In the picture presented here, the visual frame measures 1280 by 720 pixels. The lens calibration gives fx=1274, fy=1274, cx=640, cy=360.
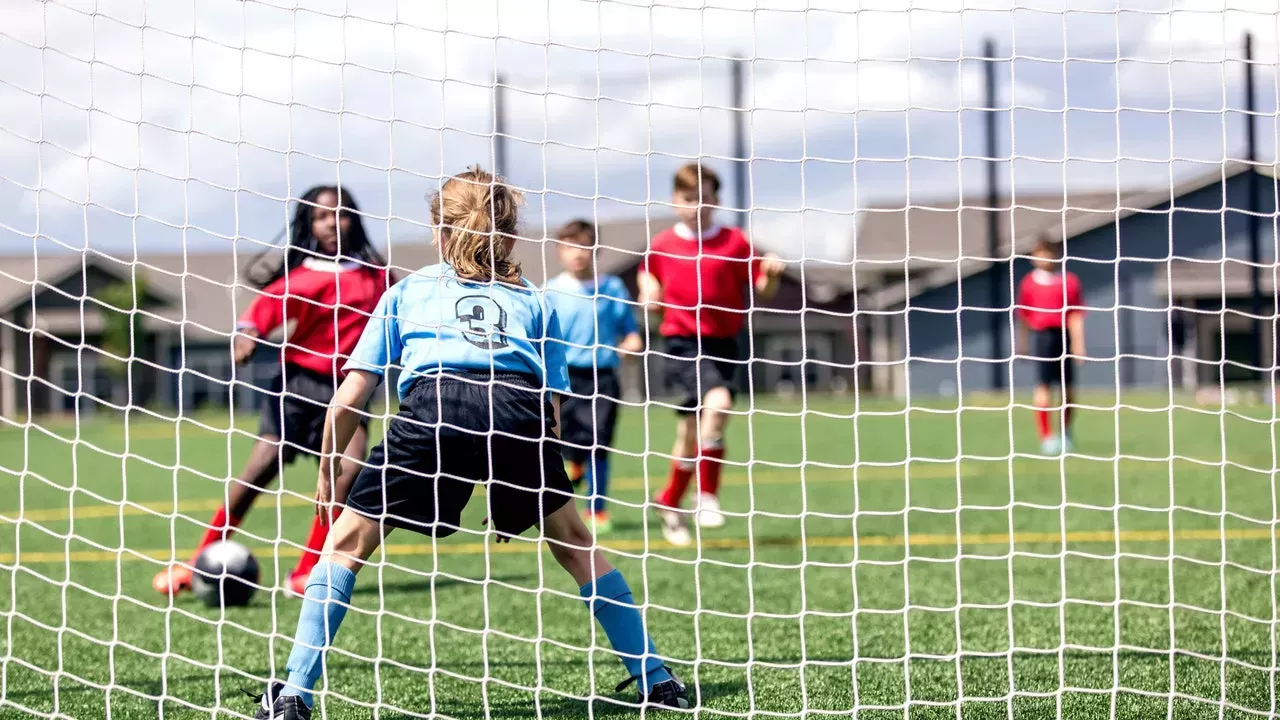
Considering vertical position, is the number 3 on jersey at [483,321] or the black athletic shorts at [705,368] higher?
the number 3 on jersey at [483,321]

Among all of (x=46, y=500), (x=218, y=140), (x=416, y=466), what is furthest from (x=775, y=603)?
(x=46, y=500)

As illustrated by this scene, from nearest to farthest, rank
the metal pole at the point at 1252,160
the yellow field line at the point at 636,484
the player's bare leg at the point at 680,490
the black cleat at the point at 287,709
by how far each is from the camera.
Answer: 1. the black cleat at the point at 287,709
2. the metal pole at the point at 1252,160
3. the player's bare leg at the point at 680,490
4. the yellow field line at the point at 636,484

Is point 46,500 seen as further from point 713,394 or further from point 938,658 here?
point 938,658

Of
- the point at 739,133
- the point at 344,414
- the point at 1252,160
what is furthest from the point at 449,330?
the point at 739,133

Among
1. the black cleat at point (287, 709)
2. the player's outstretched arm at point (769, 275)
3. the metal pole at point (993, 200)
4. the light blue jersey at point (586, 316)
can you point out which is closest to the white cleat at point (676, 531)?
the light blue jersey at point (586, 316)

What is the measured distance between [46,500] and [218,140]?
23.3 ft

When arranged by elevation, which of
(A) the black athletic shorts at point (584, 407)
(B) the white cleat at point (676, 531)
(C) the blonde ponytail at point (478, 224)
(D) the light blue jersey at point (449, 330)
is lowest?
(B) the white cleat at point (676, 531)

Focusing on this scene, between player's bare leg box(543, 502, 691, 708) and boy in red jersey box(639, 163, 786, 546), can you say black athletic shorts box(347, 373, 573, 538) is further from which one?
boy in red jersey box(639, 163, 786, 546)

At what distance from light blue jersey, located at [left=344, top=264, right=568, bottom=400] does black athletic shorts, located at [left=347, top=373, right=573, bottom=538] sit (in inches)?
1.7

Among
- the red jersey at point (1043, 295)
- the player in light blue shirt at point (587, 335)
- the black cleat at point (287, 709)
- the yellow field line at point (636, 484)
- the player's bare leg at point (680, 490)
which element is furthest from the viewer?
the red jersey at point (1043, 295)

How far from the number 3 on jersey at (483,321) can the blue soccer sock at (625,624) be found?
68 cm

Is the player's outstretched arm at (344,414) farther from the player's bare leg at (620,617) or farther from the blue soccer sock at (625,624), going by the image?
the blue soccer sock at (625,624)

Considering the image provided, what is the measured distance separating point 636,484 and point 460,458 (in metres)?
6.75

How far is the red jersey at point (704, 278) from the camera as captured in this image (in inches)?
252
